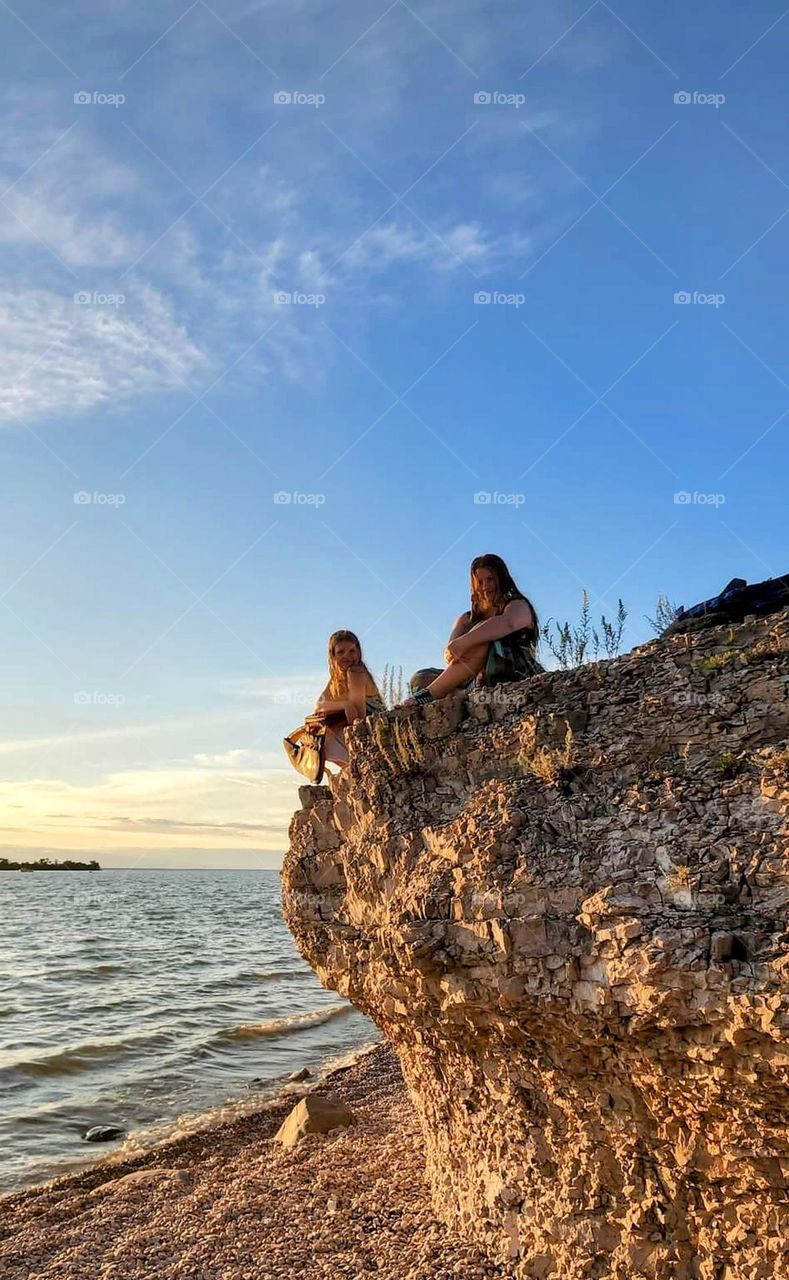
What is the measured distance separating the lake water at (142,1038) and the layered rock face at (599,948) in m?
8.51

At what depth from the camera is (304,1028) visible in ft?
63.4

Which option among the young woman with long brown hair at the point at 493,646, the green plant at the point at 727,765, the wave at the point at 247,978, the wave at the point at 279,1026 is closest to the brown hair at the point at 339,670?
the young woman with long brown hair at the point at 493,646

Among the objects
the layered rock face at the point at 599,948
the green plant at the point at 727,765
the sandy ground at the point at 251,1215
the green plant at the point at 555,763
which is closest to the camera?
the layered rock face at the point at 599,948

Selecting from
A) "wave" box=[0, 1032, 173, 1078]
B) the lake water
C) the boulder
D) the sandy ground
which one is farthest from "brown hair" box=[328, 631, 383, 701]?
"wave" box=[0, 1032, 173, 1078]

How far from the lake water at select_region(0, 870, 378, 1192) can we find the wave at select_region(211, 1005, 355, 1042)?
0.04m

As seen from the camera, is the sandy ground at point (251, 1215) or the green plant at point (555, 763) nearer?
the green plant at point (555, 763)

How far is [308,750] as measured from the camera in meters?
7.86

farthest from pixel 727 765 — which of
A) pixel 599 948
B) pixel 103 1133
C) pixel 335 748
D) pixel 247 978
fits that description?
pixel 247 978

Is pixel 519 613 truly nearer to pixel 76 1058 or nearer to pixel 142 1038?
pixel 76 1058

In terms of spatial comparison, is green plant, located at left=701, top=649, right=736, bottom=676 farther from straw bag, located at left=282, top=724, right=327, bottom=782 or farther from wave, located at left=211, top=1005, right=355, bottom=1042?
wave, located at left=211, top=1005, right=355, bottom=1042

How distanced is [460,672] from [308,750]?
1.77m

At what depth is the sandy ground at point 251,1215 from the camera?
649cm

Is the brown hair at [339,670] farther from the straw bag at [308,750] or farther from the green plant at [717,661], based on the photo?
the green plant at [717,661]

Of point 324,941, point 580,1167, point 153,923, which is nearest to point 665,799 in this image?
point 580,1167
